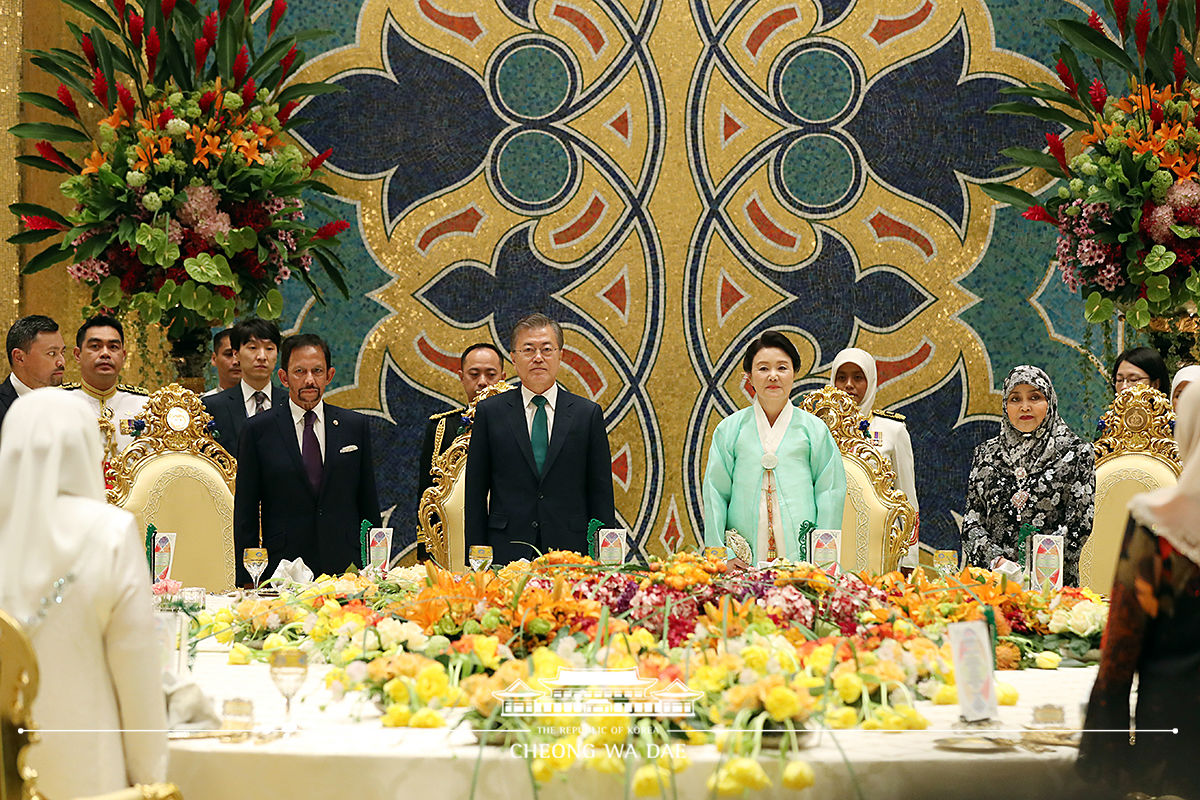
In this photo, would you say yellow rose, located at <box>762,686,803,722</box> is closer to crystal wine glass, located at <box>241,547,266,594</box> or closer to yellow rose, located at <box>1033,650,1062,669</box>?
yellow rose, located at <box>1033,650,1062,669</box>

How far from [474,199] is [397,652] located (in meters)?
3.60

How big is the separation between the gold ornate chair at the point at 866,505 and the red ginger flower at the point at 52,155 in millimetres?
3048

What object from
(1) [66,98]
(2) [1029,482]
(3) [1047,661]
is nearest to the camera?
(3) [1047,661]

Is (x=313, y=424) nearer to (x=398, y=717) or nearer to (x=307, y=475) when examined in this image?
(x=307, y=475)

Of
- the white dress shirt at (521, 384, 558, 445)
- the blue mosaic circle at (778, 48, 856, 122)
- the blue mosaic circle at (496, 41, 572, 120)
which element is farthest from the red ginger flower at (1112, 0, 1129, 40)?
the white dress shirt at (521, 384, 558, 445)

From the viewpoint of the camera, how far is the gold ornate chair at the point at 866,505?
3766mm

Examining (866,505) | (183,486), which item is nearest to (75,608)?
(183,486)

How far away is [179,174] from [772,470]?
96.1 inches

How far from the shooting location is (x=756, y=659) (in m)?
1.78

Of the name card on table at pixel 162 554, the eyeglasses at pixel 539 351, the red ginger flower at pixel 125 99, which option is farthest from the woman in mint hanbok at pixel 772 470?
the red ginger flower at pixel 125 99

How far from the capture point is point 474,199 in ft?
17.7

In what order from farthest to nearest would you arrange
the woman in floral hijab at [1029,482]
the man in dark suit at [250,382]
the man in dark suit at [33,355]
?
the man in dark suit at [250,382] → the man in dark suit at [33,355] → the woman in floral hijab at [1029,482]

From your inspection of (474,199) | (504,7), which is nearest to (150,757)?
(474,199)

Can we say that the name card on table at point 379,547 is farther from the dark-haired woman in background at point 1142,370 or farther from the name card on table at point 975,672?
the dark-haired woman in background at point 1142,370
